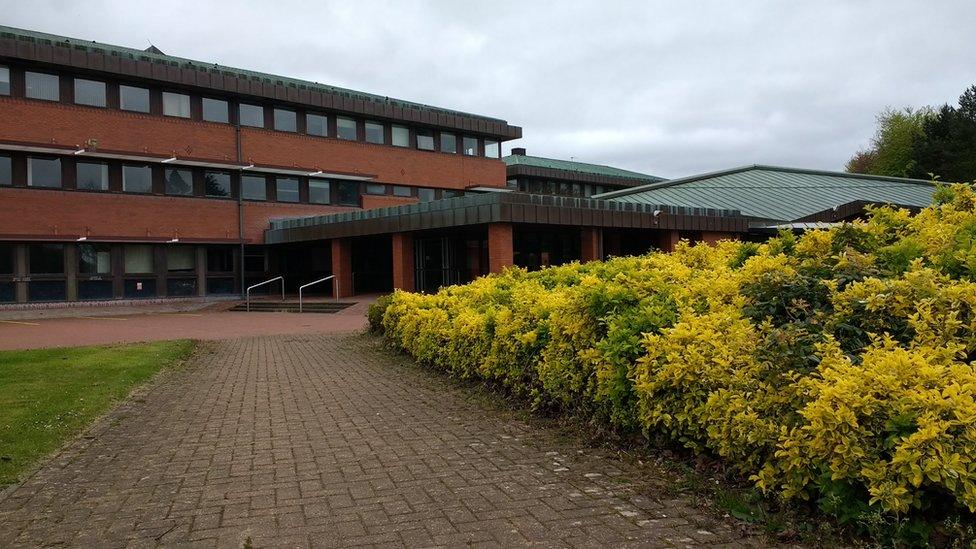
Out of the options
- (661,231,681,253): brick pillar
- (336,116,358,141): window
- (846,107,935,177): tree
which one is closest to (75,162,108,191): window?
(336,116,358,141): window

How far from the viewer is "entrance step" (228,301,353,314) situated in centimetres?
2580

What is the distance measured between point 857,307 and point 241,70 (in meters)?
38.7

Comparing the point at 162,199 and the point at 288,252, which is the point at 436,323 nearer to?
the point at 162,199

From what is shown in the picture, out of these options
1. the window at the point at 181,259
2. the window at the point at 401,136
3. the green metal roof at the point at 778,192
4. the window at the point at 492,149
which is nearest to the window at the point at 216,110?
the window at the point at 181,259

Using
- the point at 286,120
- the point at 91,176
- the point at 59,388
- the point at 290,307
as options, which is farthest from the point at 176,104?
the point at 59,388

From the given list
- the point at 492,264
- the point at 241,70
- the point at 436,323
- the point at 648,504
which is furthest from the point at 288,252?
the point at 648,504

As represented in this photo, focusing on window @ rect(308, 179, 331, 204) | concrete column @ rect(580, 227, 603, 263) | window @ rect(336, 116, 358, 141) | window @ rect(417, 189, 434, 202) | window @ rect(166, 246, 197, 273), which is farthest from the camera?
window @ rect(417, 189, 434, 202)

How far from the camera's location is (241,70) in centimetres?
3788

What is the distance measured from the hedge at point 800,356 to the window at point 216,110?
96.1 ft

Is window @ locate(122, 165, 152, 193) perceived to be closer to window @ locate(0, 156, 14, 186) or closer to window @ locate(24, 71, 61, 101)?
window @ locate(24, 71, 61, 101)

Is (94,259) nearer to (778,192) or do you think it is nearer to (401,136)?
(401,136)

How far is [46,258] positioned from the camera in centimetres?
2833

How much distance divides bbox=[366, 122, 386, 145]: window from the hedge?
3256cm

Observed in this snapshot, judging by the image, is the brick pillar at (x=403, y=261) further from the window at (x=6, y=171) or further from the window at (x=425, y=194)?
the window at (x=6, y=171)
